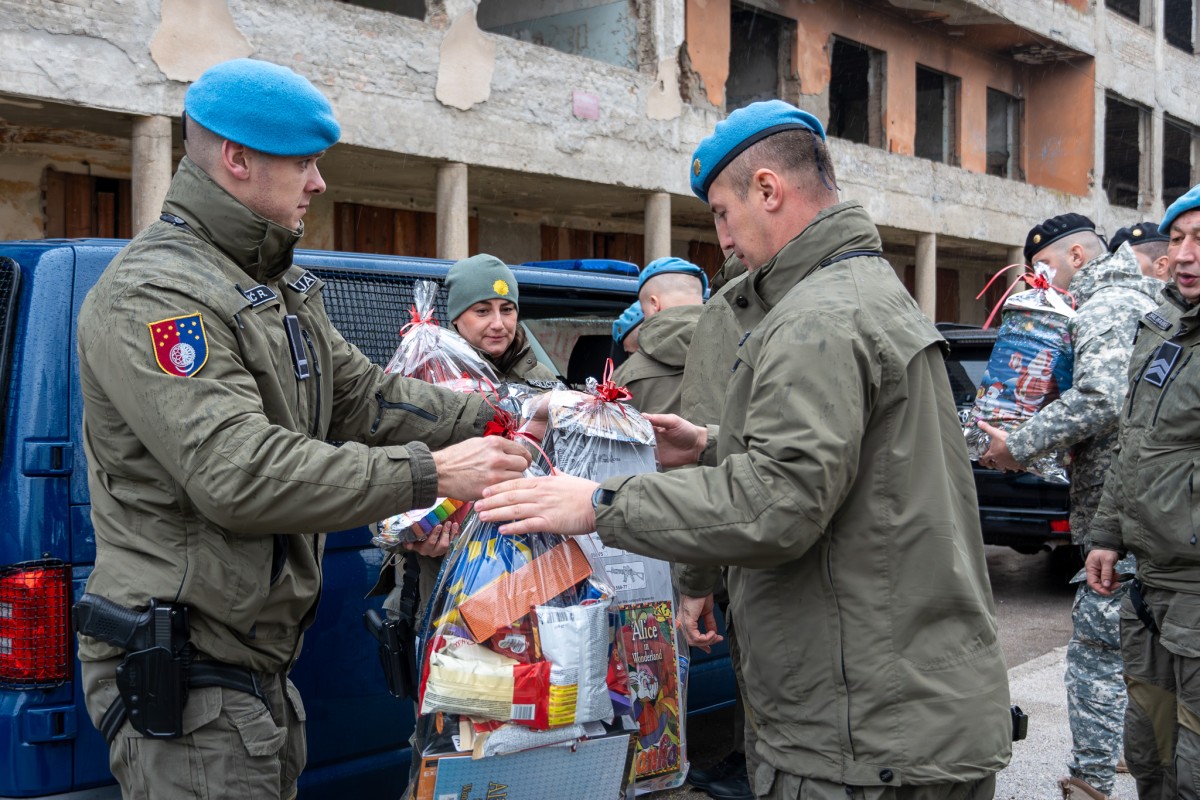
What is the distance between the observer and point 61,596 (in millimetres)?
2395

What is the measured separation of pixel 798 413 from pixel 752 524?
0.21 meters

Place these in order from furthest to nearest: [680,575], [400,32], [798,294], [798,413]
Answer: [400,32], [680,575], [798,294], [798,413]

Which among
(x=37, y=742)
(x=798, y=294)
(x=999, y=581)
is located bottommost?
(x=999, y=581)

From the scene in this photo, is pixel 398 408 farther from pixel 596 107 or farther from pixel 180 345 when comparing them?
pixel 596 107

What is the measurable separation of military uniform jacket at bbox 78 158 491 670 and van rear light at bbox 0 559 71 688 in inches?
13.2

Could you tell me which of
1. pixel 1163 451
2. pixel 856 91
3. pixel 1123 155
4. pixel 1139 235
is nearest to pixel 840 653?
pixel 1163 451

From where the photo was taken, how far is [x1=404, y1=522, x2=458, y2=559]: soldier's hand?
2.81 m

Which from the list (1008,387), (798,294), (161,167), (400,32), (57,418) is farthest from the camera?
(400,32)

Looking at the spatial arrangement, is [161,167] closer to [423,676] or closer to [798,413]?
[423,676]

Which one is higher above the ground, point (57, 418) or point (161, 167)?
point (161, 167)

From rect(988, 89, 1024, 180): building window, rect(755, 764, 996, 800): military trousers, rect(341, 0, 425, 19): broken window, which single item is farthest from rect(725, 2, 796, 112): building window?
rect(755, 764, 996, 800): military trousers

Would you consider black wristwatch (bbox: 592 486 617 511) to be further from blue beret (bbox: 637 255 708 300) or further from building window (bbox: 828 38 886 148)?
building window (bbox: 828 38 886 148)

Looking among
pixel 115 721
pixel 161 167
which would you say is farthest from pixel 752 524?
pixel 161 167

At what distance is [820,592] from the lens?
74.6 inches
